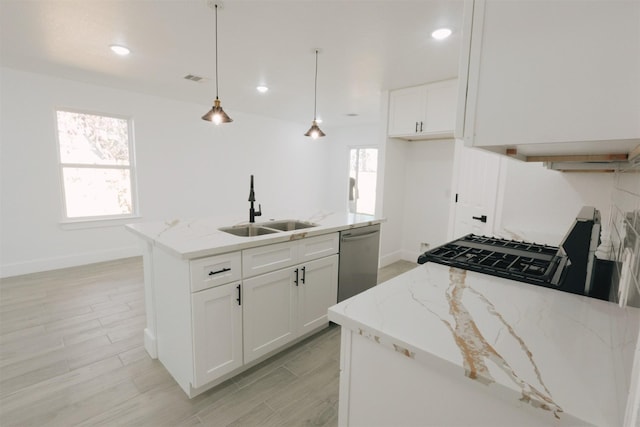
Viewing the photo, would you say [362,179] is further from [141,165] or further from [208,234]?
[208,234]

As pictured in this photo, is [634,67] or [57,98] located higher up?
[57,98]

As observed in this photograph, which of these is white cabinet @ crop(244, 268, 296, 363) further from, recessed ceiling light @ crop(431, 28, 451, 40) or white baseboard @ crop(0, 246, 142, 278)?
white baseboard @ crop(0, 246, 142, 278)

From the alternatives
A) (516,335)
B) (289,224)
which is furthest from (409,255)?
(516,335)

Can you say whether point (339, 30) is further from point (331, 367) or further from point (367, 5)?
point (331, 367)

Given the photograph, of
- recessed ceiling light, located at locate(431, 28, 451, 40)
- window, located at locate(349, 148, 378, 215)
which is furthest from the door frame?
window, located at locate(349, 148, 378, 215)

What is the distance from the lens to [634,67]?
0.57 metres

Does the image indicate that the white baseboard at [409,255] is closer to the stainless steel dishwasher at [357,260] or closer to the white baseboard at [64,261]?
the stainless steel dishwasher at [357,260]

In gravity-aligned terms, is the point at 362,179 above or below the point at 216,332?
above

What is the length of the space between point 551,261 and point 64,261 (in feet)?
17.1

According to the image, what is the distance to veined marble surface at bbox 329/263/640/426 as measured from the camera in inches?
24.0

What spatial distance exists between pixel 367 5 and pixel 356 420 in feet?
7.90

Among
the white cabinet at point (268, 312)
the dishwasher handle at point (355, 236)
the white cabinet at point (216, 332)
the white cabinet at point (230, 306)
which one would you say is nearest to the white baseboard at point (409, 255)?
the dishwasher handle at point (355, 236)

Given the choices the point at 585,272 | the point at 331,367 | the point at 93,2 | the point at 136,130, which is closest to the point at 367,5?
the point at 93,2

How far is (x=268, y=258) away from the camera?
1990 millimetres
